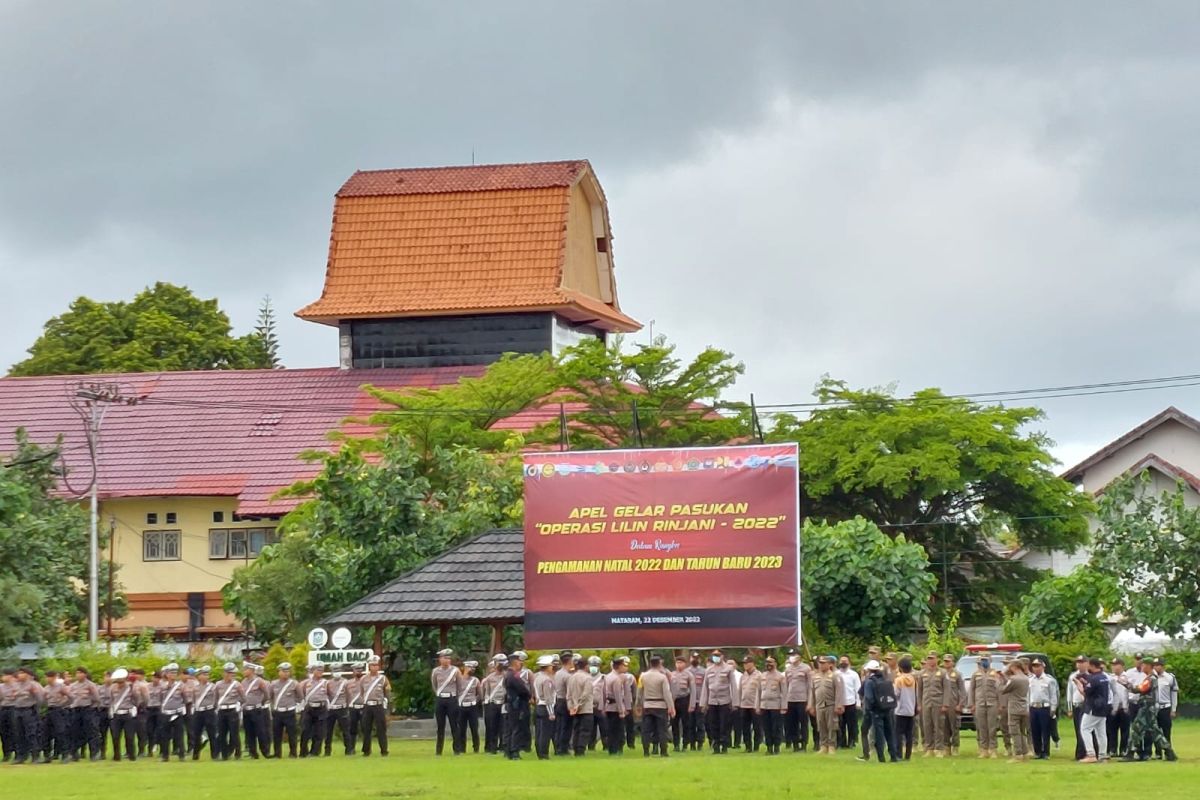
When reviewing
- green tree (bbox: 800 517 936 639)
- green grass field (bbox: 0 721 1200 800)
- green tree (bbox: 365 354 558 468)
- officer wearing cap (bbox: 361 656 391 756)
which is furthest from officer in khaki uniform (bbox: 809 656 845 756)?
green tree (bbox: 365 354 558 468)

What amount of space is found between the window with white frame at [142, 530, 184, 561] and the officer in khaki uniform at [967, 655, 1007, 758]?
35805 mm

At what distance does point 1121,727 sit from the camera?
26281 mm

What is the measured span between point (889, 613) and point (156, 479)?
26132mm

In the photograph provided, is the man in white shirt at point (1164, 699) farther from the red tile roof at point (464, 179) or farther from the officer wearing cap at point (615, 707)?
the red tile roof at point (464, 179)

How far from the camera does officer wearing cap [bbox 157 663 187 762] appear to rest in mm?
29672

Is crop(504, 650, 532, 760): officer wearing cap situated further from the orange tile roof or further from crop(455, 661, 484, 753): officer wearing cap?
the orange tile roof

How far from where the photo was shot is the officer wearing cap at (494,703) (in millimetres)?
28469

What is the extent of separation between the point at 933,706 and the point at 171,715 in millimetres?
10954

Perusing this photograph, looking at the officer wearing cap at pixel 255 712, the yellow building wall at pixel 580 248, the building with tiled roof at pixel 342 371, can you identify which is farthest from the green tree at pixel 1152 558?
the yellow building wall at pixel 580 248

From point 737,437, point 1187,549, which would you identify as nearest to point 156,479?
point 737,437

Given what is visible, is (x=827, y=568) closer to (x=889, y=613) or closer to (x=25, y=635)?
(x=889, y=613)

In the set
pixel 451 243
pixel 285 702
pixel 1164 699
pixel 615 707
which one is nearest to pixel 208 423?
pixel 451 243

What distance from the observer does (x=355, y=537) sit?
38719 millimetres

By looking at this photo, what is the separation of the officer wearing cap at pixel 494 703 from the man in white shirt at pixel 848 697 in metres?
4.62
